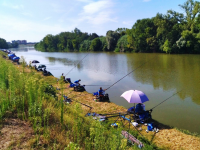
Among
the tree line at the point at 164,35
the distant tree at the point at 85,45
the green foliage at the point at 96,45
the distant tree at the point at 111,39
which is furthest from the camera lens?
the distant tree at the point at 85,45

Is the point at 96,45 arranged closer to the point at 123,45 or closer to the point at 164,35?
the point at 123,45

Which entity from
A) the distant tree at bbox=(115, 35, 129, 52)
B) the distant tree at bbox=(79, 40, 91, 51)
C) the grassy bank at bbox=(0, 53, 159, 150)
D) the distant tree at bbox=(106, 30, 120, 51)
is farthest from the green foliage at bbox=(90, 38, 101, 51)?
the grassy bank at bbox=(0, 53, 159, 150)

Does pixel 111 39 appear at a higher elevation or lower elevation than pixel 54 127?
higher

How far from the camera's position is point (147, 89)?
1416 cm

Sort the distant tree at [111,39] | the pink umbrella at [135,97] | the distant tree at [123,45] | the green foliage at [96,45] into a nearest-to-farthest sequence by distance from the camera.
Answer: the pink umbrella at [135,97] < the distant tree at [123,45] < the distant tree at [111,39] < the green foliage at [96,45]

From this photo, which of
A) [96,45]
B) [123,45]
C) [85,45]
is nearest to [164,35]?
[123,45]

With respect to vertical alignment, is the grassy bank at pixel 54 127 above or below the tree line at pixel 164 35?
below

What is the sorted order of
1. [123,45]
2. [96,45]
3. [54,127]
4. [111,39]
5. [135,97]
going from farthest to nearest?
[96,45] < [111,39] < [123,45] < [135,97] < [54,127]

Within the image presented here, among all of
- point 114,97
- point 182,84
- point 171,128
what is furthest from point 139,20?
point 171,128

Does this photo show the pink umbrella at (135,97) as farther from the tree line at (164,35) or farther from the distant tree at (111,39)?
the distant tree at (111,39)

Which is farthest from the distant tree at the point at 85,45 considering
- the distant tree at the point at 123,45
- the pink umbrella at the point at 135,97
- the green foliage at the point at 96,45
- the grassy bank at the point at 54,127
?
the grassy bank at the point at 54,127

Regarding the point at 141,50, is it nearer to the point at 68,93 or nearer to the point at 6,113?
the point at 68,93

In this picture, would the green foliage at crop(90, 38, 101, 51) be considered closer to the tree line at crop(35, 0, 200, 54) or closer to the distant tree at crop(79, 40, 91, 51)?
the tree line at crop(35, 0, 200, 54)

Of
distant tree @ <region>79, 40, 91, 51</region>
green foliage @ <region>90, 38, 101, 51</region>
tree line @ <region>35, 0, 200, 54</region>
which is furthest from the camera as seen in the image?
distant tree @ <region>79, 40, 91, 51</region>
